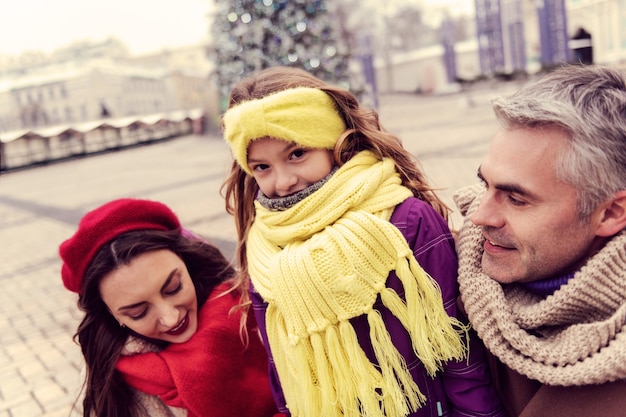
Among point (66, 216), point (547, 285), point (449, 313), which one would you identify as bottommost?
point (66, 216)

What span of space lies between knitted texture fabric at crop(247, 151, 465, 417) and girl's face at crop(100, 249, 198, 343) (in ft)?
1.65

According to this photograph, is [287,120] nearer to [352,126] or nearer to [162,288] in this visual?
[352,126]

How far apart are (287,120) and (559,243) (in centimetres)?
79

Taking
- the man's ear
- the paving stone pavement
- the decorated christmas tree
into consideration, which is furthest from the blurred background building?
the paving stone pavement

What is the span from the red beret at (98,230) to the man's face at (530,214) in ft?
3.99

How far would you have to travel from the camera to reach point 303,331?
5.03ft

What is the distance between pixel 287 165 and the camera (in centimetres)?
165

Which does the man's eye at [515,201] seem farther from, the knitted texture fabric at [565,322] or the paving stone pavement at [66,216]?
the paving stone pavement at [66,216]

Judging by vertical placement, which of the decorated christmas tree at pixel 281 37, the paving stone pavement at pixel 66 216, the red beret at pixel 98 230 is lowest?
the paving stone pavement at pixel 66 216

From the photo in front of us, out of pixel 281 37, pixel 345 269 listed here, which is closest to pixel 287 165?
pixel 345 269

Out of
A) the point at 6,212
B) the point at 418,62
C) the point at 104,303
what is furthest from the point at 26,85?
the point at 104,303

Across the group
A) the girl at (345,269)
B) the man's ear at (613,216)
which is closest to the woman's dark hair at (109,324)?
the girl at (345,269)

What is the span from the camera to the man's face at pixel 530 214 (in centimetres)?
128

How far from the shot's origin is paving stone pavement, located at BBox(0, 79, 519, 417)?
389cm
